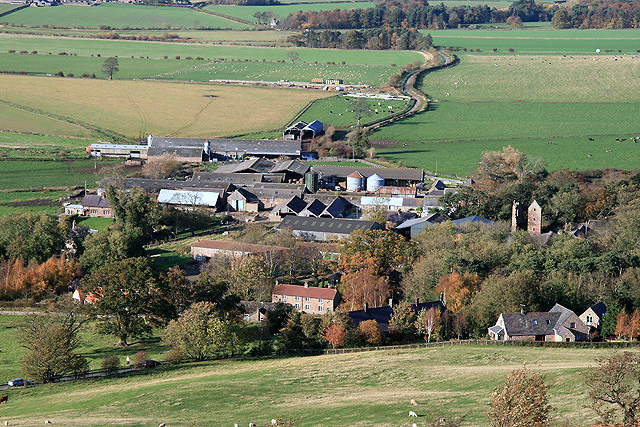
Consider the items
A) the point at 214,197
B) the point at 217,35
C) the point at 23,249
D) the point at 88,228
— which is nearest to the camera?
the point at 23,249

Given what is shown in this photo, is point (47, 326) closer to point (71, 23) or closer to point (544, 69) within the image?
point (544, 69)

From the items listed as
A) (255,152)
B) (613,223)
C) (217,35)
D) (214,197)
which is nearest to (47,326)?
(214,197)

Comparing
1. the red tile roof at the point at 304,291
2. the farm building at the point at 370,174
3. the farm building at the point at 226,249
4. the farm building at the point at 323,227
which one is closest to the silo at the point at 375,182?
the farm building at the point at 370,174

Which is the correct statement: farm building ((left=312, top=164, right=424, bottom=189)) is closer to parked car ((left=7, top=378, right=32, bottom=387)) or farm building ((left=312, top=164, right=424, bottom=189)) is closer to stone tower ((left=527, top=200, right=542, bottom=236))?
stone tower ((left=527, top=200, right=542, bottom=236))

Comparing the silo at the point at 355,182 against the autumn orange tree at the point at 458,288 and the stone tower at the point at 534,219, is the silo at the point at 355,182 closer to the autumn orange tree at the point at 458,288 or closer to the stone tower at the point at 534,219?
the stone tower at the point at 534,219

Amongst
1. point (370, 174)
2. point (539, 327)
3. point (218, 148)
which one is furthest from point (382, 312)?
point (218, 148)
